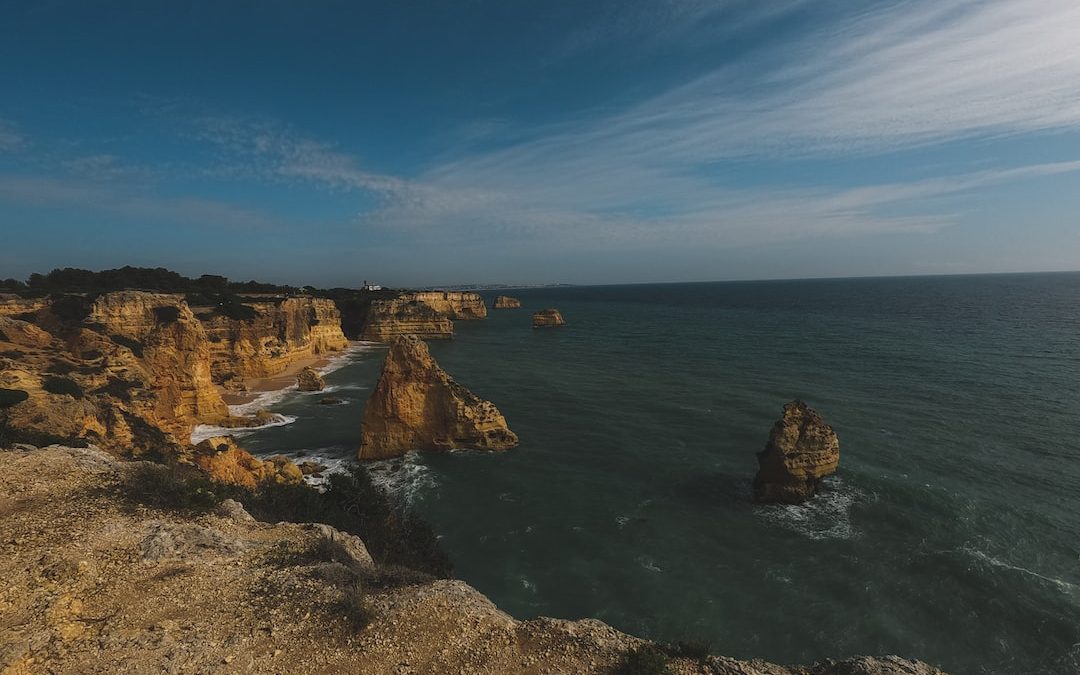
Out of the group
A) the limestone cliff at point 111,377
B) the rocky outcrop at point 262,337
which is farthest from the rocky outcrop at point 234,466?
the rocky outcrop at point 262,337

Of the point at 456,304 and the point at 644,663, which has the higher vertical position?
the point at 456,304

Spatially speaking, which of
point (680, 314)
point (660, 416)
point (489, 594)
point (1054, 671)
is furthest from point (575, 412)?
point (680, 314)

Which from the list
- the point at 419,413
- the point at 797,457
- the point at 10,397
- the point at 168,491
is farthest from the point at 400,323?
the point at 168,491

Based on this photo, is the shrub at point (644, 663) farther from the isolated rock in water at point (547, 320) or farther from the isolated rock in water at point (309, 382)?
the isolated rock in water at point (547, 320)

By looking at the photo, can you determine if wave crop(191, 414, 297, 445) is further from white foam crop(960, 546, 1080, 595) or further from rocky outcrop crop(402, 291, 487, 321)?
rocky outcrop crop(402, 291, 487, 321)

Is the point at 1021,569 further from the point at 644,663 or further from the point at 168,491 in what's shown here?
the point at 168,491

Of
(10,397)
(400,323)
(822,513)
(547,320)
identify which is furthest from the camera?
(547,320)
